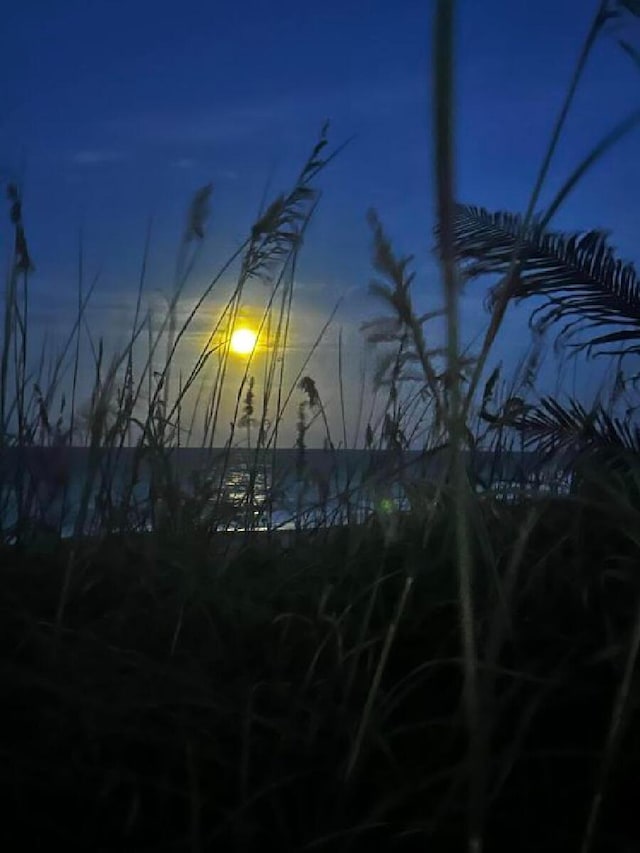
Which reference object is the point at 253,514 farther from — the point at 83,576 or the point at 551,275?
the point at 551,275

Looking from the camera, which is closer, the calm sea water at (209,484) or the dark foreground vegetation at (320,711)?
the dark foreground vegetation at (320,711)

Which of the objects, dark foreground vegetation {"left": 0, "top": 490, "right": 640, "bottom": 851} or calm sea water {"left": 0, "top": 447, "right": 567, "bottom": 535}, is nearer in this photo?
dark foreground vegetation {"left": 0, "top": 490, "right": 640, "bottom": 851}

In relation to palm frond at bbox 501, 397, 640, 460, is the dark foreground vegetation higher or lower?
lower

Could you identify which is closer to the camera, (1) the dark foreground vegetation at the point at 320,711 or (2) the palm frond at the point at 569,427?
(1) the dark foreground vegetation at the point at 320,711

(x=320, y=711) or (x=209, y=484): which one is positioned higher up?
(x=209, y=484)

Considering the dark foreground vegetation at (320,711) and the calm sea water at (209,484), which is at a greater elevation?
the calm sea water at (209,484)

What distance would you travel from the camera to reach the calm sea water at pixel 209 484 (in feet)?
6.80

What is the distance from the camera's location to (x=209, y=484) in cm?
224

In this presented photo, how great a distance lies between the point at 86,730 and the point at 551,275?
2292mm

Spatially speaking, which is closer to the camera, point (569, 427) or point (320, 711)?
point (320, 711)

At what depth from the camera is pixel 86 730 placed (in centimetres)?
111

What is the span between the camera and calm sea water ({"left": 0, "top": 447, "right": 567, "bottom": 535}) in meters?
2.07

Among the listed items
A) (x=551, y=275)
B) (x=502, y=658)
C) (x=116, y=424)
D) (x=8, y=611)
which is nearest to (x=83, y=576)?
(x=8, y=611)

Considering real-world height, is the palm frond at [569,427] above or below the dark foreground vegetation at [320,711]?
above
